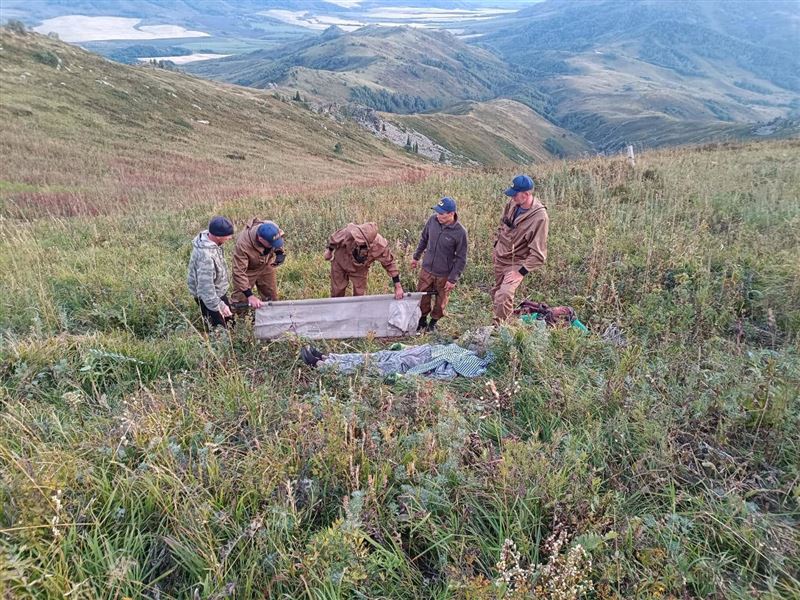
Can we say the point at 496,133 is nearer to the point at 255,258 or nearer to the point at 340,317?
the point at 255,258

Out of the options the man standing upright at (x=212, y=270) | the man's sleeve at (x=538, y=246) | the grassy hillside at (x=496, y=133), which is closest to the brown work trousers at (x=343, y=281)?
the man standing upright at (x=212, y=270)

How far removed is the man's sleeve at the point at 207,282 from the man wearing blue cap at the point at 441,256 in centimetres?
246

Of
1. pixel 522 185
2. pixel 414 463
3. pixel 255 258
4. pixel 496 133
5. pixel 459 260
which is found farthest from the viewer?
pixel 496 133

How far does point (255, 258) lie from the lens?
18.0 ft

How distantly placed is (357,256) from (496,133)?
113 m

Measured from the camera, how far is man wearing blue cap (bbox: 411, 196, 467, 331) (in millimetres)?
5695

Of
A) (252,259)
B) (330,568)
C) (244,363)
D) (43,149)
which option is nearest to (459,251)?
(252,259)

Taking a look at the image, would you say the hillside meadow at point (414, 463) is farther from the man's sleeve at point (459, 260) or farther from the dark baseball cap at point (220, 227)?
the dark baseball cap at point (220, 227)

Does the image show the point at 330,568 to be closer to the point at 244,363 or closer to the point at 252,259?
the point at 244,363

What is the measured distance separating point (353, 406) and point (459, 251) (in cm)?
319

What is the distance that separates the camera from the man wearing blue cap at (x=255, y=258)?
5148mm

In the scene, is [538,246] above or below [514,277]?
above

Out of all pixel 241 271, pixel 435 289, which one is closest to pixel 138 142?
pixel 241 271

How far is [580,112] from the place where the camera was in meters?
179
